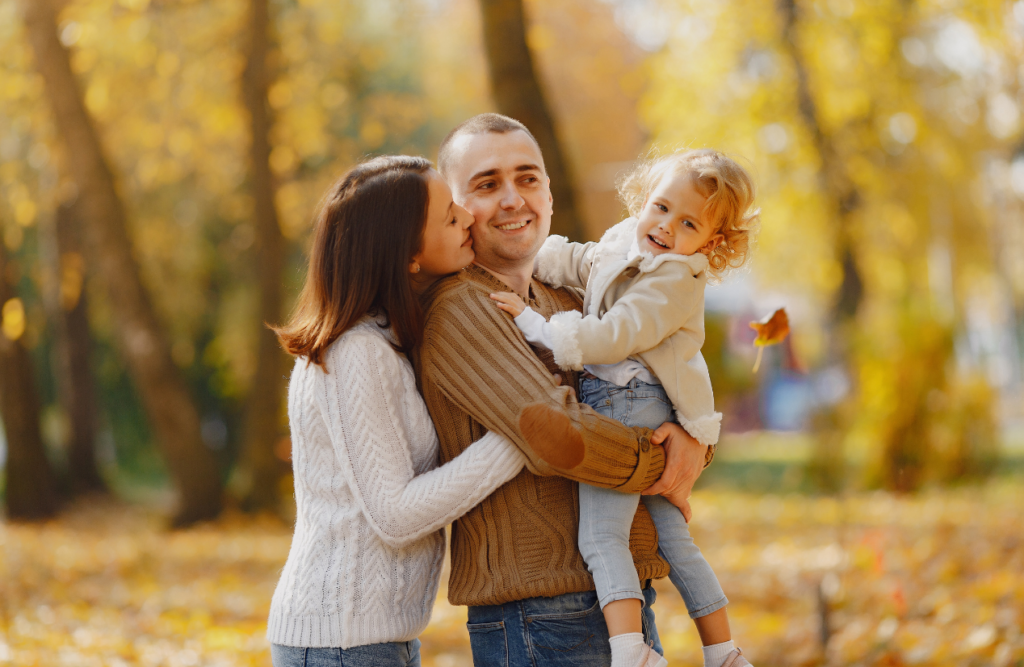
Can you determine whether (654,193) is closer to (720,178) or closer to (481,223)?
(720,178)

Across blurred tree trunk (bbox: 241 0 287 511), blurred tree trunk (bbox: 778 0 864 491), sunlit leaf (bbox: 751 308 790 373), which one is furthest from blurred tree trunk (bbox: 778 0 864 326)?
sunlit leaf (bbox: 751 308 790 373)

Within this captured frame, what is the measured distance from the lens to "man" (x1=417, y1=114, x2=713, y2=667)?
2279 millimetres

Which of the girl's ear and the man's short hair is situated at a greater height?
the man's short hair

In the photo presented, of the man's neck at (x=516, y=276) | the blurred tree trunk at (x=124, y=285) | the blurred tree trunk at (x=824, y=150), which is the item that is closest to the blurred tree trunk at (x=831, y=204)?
the blurred tree trunk at (x=824, y=150)

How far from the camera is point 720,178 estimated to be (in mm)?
2654

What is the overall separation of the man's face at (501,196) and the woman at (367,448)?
10.1 inches

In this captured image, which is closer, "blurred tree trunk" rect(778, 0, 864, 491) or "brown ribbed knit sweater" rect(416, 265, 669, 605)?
"brown ribbed knit sweater" rect(416, 265, 669, 605)

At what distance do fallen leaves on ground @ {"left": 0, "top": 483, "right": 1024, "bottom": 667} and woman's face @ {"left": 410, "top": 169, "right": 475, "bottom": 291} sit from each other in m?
3.70

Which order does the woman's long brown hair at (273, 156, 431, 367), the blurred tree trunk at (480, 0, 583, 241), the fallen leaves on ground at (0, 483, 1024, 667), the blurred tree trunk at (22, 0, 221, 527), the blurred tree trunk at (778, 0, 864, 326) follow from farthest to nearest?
the blurred tree trunk at (778, 0, 864, 326) < the blurred tree trunk at (22, 0, 221, 527) < the blurred tree trunk at (480, 0, 583, 241) < the fallen leaves on ground at (0, 483, 1024, 667) < the woman's long brown hair at (273, 156, 431, 367)

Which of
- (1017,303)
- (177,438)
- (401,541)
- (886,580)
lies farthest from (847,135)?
(1017,303)

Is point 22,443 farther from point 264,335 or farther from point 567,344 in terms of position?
point 567,344

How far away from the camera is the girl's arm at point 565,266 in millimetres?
2955

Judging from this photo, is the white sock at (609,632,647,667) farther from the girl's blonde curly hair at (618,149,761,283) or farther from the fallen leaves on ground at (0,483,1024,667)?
the fallen leaves on ground at (0,483,1024,667)

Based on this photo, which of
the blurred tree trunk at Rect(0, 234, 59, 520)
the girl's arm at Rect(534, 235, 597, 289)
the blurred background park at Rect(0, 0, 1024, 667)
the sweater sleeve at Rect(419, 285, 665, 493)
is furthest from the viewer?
the blurred tree trunk at Rect(0, 234, 59, 520)
